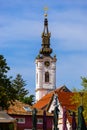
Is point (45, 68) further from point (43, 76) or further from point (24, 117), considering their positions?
point (24, 117)

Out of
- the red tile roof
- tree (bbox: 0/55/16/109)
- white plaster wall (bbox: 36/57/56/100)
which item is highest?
white plaster wall (bbox: 36/57/56/100)

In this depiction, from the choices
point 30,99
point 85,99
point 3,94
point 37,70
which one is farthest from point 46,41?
point 3,94

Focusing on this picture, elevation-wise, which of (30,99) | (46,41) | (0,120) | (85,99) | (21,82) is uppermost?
(46,41)

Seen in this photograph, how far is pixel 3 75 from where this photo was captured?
59.5 meters

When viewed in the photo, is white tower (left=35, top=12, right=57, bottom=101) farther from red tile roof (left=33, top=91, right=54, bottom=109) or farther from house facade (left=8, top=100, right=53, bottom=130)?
house facade (left=8, top=100, right=53, bottom=130)

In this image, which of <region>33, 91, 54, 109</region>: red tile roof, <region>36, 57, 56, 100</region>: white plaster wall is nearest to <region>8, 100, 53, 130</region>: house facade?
<region>33, 91, 54, 109</region>: red tile roof

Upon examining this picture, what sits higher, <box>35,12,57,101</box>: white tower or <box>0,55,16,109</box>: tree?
<box>35,12,57,101</box>: white tower

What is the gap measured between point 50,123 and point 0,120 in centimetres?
3356

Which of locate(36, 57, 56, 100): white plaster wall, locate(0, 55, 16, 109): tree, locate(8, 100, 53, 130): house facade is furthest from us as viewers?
locate(36, 57, 56, 100): white plaster wall

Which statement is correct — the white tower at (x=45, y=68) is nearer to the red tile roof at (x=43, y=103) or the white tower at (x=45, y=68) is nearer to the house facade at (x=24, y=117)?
the red tile roof at (x=43, y=103)

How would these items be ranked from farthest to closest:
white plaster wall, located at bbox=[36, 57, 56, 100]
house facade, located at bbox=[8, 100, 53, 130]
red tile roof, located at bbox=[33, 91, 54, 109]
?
white plaster wall, located at bbox=[36, 57, 56, 100], red tile roof, located at bbox=[33, 91, 54, 109], house facade, located at bbox=[8, 100, 53, 130]

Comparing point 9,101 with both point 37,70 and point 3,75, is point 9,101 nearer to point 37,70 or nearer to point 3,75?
point 3,75

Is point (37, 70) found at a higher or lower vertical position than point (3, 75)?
higher

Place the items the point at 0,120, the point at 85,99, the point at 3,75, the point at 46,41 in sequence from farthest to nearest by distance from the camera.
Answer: the point at 46,41 < the point at 85,99 < the point at 3,75 < the point at 0,120
